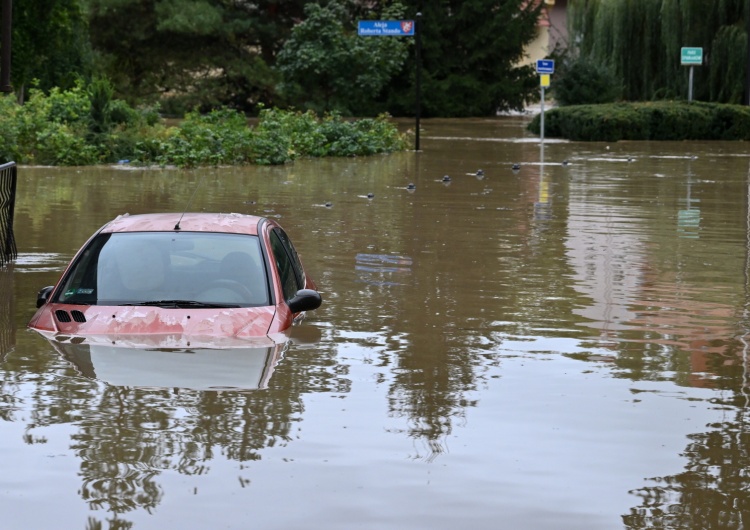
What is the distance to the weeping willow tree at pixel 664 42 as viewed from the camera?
54031 millimetres

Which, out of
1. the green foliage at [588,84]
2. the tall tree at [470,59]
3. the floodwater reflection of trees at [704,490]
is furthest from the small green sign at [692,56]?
the floodwater reflection of trees at [704,490]

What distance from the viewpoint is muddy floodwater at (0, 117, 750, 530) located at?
283 inches

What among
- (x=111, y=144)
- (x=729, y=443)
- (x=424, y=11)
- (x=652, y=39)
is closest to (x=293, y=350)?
(x=729, y=443)

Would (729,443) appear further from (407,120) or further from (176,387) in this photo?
(407,120)

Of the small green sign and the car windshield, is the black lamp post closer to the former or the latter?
the car windshield

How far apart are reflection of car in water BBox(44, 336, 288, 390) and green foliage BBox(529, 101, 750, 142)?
39095mm

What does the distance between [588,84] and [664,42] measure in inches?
205

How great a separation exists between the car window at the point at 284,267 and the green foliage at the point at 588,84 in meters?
48.8

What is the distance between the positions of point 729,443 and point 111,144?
26659 millimetres

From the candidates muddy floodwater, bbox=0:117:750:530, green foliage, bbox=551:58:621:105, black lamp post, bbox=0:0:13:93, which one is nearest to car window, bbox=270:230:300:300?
muddy floodwater, bbox=0:117:750:530

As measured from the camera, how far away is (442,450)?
27.2 ft

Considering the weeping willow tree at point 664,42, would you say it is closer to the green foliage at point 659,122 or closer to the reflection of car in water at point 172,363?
the green foliage at point 659,122

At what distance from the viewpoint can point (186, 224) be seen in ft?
36.7

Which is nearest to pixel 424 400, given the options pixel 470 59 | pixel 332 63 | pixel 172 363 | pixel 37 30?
pixel 172 363
